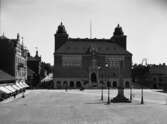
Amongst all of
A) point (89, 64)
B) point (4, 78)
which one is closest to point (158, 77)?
point (89, 64)

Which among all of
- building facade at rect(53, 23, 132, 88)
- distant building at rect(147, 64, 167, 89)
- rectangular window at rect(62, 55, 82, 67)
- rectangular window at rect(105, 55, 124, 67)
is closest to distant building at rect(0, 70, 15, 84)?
building facade at rect(53, 23, 132, 88)

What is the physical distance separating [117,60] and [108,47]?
615 centimetres

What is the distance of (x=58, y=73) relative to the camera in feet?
327

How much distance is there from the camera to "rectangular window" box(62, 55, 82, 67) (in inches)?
3962

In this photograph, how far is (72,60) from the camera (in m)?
102

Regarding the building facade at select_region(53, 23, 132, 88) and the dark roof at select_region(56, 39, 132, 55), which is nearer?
the building facade at select_region(53, 23, 132, 88)

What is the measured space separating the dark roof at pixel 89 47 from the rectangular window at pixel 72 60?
5.49ft

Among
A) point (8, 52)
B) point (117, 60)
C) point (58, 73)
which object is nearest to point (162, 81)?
point (117, 60)

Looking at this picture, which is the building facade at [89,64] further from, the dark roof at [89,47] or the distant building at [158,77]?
the distant building at [158,77]

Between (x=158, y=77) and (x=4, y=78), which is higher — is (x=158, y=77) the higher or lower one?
the higher one

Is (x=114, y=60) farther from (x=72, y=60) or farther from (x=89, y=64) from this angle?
(x=72, y=60)

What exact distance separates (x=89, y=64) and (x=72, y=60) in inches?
229

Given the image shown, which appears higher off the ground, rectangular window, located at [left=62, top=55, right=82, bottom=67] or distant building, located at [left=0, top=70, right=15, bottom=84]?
rectangular window, located at [left=62, top=55, right=82, bottom=67]

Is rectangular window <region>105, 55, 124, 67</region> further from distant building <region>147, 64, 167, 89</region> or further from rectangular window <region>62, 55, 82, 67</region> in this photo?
distant building <region>147, 64, 167, 89</region>
